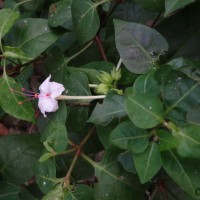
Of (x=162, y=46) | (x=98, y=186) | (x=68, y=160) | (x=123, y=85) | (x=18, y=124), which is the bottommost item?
(x=18, y=124)

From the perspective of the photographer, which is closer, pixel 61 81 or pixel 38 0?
pixel 61 81

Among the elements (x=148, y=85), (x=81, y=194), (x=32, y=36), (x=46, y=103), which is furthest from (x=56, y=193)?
(x=32, y=36)

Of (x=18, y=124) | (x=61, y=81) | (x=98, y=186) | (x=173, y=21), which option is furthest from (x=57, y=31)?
(x=18, y=124)

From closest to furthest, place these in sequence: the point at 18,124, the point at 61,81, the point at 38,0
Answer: the point at 61,81 < the point at 38,0 < the point at 18,124

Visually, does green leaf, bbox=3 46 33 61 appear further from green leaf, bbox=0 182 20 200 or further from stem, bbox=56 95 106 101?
green leaf, bbox=0 182 20 200

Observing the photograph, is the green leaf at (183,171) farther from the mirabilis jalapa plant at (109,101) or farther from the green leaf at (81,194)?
the green leaf at (81,194)

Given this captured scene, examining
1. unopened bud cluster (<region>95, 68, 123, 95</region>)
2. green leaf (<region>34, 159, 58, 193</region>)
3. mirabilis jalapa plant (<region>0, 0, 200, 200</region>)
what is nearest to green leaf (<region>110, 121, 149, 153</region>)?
mirabilis jalapa plant (<region>0, 0, 200, 200</region>)

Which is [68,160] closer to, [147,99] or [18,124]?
[147,99]
